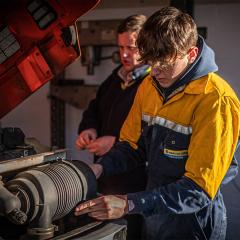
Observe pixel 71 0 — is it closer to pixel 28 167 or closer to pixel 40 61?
pixel 40 61

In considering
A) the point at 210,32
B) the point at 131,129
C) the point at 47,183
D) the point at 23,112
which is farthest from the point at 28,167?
the point at 23,112

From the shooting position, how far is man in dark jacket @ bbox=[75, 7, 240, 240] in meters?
1.41

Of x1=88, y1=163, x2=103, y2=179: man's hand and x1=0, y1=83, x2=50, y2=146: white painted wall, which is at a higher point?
x1=88, y1=163, x2=103, y2=179: man's hand

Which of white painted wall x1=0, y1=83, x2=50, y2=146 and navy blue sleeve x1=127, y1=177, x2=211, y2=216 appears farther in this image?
white painted wall x1=0, y1=83, x2=50, y2=146

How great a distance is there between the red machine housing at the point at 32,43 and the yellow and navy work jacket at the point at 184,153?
43cm

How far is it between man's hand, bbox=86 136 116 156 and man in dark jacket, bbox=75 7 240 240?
0.45 meters

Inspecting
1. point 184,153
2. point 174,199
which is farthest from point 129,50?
point 174,199

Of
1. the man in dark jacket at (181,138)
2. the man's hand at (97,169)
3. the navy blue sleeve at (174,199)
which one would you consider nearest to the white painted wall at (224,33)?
the man in dark jacket at (181,138)

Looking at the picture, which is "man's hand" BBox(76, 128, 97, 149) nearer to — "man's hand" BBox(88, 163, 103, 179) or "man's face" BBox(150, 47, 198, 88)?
"man's hand" BBox(88, 163, 103, 179)

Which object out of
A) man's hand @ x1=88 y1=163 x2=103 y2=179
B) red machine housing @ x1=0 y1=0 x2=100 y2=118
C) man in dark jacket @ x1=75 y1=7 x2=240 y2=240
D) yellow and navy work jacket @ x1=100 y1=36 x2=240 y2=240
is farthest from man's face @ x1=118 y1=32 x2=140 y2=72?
man's hand @ x1=88 y1=163 x2=103 y2=179

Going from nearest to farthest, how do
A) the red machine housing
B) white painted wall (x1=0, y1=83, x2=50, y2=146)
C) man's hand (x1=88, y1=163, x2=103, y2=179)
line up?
man's hand (x1=88, y1=163, x2=103, y2=179)
the red machine housing
white painted wall (x1=0, y1=83, x2=50, y2=146)

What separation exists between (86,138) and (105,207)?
0.98 metres

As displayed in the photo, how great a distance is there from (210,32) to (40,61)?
129 cm

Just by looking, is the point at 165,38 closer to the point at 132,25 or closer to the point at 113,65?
the point at 132,25
